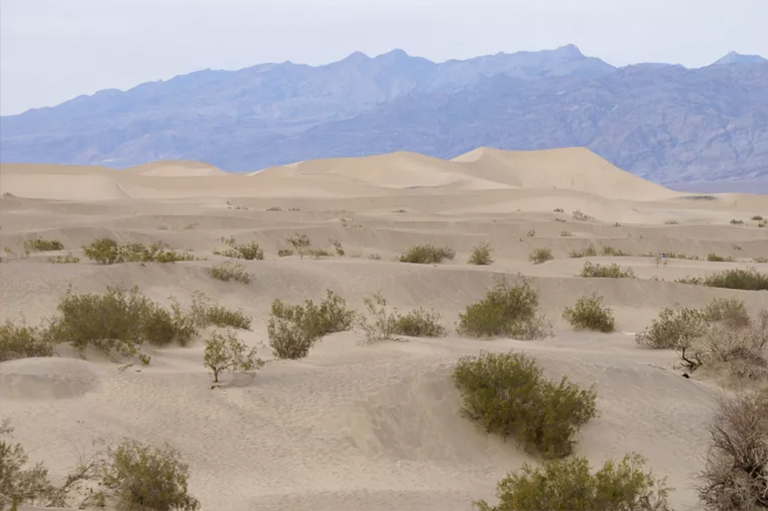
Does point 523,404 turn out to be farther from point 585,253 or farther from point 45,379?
point 585,253

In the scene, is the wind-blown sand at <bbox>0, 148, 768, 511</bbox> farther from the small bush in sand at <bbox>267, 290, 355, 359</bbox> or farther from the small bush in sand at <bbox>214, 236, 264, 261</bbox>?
the small bush in sand at <bbox>214, 236, 264, 261</bbox>

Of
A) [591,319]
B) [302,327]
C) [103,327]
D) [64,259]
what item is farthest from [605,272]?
[103,327]

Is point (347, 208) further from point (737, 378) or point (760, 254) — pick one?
point (737, 378)

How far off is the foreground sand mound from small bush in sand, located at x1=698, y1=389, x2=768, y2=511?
779cm

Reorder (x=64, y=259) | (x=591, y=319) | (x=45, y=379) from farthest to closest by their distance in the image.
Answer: (x=64, y=259) → (x=591, y=319) → (x=45, y=379)

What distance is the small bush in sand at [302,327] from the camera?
14945 mm

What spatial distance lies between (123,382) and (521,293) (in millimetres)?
10464

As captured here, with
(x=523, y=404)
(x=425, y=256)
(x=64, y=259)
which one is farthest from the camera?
(x=425, y=256)

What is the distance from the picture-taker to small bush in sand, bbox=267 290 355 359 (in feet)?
49.0

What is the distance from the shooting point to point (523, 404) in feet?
37.1

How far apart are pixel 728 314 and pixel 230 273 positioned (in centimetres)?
1157

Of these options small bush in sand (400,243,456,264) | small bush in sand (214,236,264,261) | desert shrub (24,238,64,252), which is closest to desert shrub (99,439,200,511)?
small bush in sand (214,236,264,261)

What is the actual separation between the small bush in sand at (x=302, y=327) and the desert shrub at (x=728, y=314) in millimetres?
7672

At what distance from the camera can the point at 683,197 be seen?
8000cm
